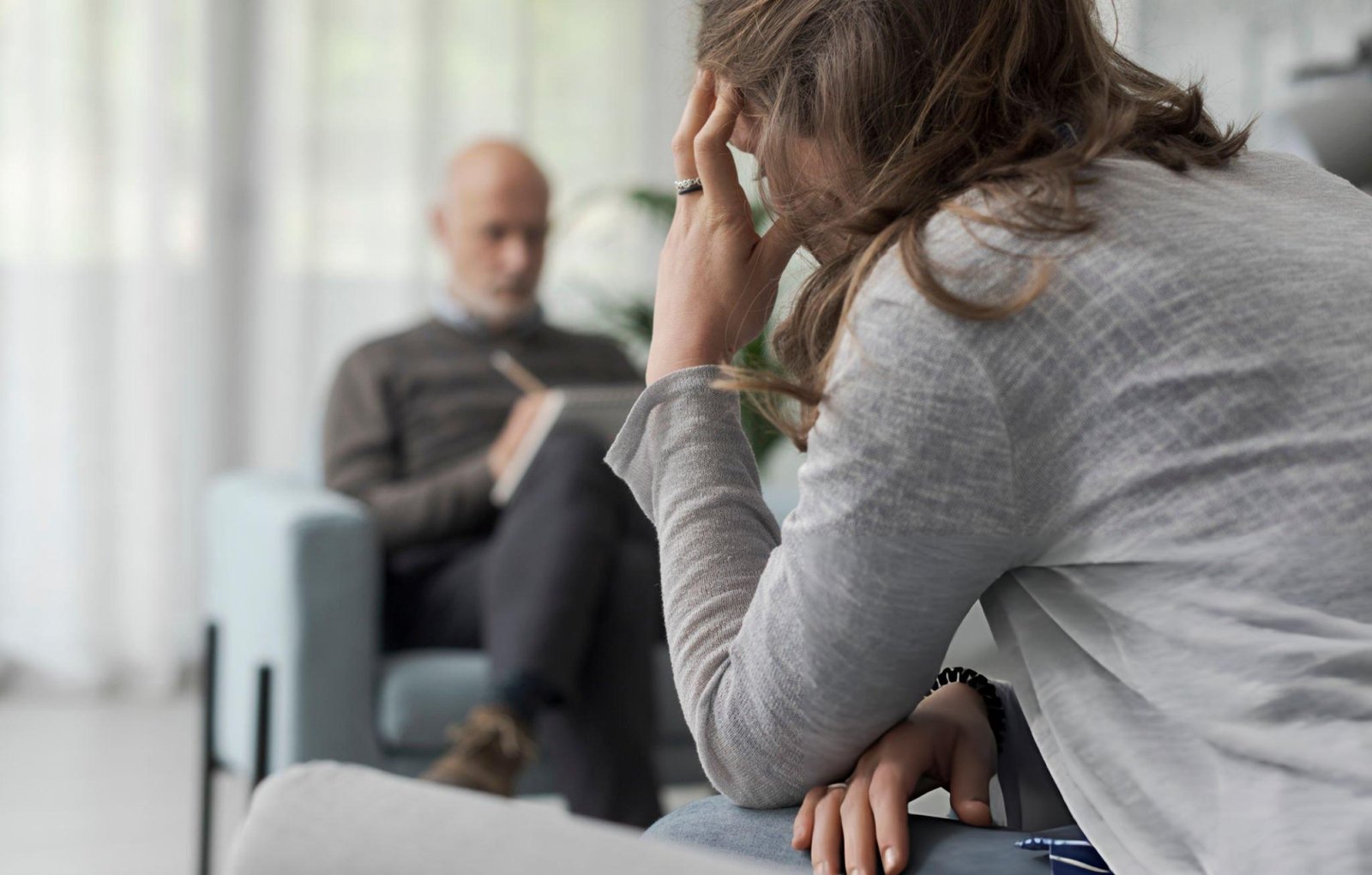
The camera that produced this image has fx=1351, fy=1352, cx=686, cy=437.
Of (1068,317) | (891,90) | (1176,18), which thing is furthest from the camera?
(1176,18)

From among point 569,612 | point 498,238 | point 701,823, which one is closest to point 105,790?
point 569,612

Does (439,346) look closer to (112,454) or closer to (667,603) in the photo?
(112,454)

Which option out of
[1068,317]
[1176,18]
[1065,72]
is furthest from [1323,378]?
[1176,18]

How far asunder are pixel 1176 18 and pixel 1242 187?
80.6 inches

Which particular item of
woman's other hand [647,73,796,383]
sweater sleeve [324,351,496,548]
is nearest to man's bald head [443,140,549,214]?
sweater sleeve [324,351,496,548]

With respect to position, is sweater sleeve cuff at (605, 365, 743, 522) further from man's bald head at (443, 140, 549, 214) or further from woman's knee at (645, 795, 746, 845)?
man's bald head at (443, 140, 549, 214)

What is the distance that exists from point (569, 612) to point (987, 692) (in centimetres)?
120

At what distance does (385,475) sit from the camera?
2400 millimetres

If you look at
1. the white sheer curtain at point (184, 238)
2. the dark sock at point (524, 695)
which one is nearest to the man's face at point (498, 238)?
the white sheer curtain at point (184, 238)

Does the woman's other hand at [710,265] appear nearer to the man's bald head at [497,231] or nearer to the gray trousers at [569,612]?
the gray trousers at [569,612]

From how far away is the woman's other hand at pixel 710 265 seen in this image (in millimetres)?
838

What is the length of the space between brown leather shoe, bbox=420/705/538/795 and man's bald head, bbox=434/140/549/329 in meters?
1.03

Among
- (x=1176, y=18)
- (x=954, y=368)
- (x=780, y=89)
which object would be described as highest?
(x=1176, y=18)

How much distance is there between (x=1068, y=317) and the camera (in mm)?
621
